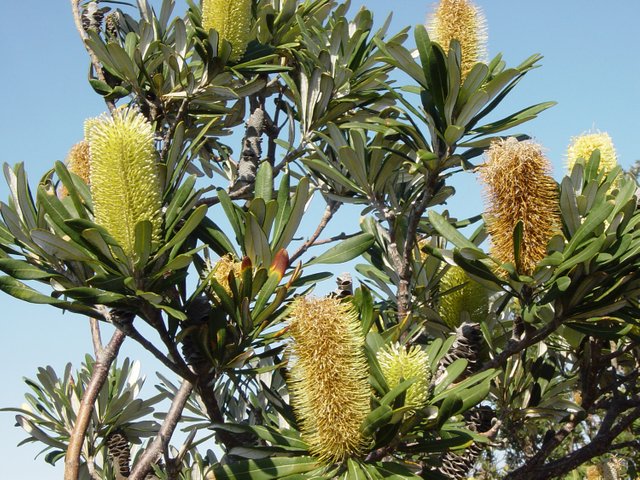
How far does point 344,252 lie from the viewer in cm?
246

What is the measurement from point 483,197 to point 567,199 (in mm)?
260

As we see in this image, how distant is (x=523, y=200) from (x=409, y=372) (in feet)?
2.33

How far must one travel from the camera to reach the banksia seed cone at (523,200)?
2312 millimetres

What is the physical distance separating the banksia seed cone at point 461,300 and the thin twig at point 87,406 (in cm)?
123

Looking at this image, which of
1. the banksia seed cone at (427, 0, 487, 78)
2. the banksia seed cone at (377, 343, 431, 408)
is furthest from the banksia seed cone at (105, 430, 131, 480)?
the banksia seed cone at (427, 0, 487, 78)

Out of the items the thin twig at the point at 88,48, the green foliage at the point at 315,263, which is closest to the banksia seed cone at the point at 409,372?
the green foliage at the point at 315,263

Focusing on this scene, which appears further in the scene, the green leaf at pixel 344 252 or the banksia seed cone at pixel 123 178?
the green leaf at pixel 344 252

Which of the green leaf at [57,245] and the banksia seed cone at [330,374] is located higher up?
the green leaf at [57,245]

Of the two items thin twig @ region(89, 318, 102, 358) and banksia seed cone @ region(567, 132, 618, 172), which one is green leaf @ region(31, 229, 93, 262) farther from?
banksia seed cone @ region(567, 132, 618, 172)

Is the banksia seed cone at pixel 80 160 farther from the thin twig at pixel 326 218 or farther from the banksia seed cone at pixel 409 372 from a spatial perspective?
the banksia seed cone at pixel 409 372

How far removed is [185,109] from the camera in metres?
3.04

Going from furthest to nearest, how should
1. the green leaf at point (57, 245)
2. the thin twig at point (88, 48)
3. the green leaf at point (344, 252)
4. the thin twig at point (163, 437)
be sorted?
the thin twig at point (88, 48)
the thin twig at point (163, 437)
the green leaf at point (344, 252)
the green leaf at point (57, 245)

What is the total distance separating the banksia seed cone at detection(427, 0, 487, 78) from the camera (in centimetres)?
283

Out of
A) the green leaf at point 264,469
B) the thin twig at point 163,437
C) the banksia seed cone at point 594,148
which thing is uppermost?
the banksia seed cone at point 594,148
